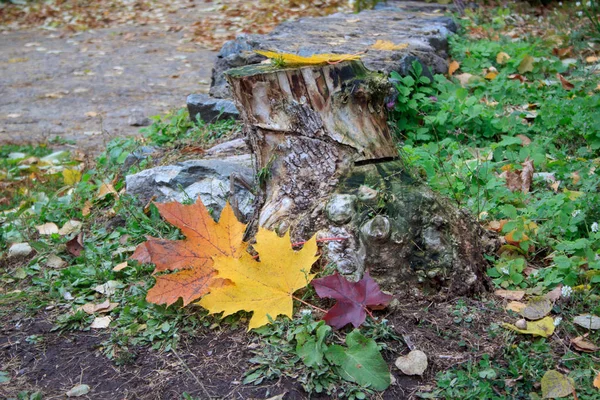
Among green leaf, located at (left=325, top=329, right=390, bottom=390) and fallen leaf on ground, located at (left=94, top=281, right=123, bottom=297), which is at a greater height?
green leaf, located at (left=325, top=329, right=390, bottom=390)

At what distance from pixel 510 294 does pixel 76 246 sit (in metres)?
1.89

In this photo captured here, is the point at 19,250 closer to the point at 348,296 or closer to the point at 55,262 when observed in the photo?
the point at 55,262

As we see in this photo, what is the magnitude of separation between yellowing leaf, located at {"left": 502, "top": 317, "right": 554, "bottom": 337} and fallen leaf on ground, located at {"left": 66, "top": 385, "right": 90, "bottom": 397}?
1377 millimetres

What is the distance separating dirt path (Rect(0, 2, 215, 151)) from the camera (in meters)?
5.77

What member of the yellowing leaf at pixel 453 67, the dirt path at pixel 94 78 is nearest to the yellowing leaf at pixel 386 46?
the yellowing leaf at pixel 453 67

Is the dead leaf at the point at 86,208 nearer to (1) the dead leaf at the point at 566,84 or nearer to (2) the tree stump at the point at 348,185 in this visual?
(2) the tree stump at the point at 348,185

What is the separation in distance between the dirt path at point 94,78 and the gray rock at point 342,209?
2.73 metres

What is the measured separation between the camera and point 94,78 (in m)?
7.18

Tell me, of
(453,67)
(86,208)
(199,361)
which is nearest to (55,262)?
(86,208)

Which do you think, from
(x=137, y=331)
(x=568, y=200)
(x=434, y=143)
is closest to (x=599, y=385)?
(x=568, y=200)

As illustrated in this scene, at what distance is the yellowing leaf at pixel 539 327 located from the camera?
85.0 inches

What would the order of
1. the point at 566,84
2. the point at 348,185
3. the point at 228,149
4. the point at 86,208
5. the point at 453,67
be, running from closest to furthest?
the point at 348,185
the point at 86,208
the point at 228,149
the point at 566,84
the point at 453,67

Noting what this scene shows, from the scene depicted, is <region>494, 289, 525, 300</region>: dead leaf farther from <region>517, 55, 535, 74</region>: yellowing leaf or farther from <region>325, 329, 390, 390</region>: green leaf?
<region>517, 55, 535, 74</region>: yellowing leaf

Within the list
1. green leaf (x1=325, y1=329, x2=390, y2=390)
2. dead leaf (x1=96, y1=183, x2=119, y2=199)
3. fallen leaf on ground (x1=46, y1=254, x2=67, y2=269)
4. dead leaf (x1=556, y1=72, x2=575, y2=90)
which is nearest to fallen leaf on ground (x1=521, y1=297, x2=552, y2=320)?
green leaf (x1=325, y1=329, x2=390, y2=390)
